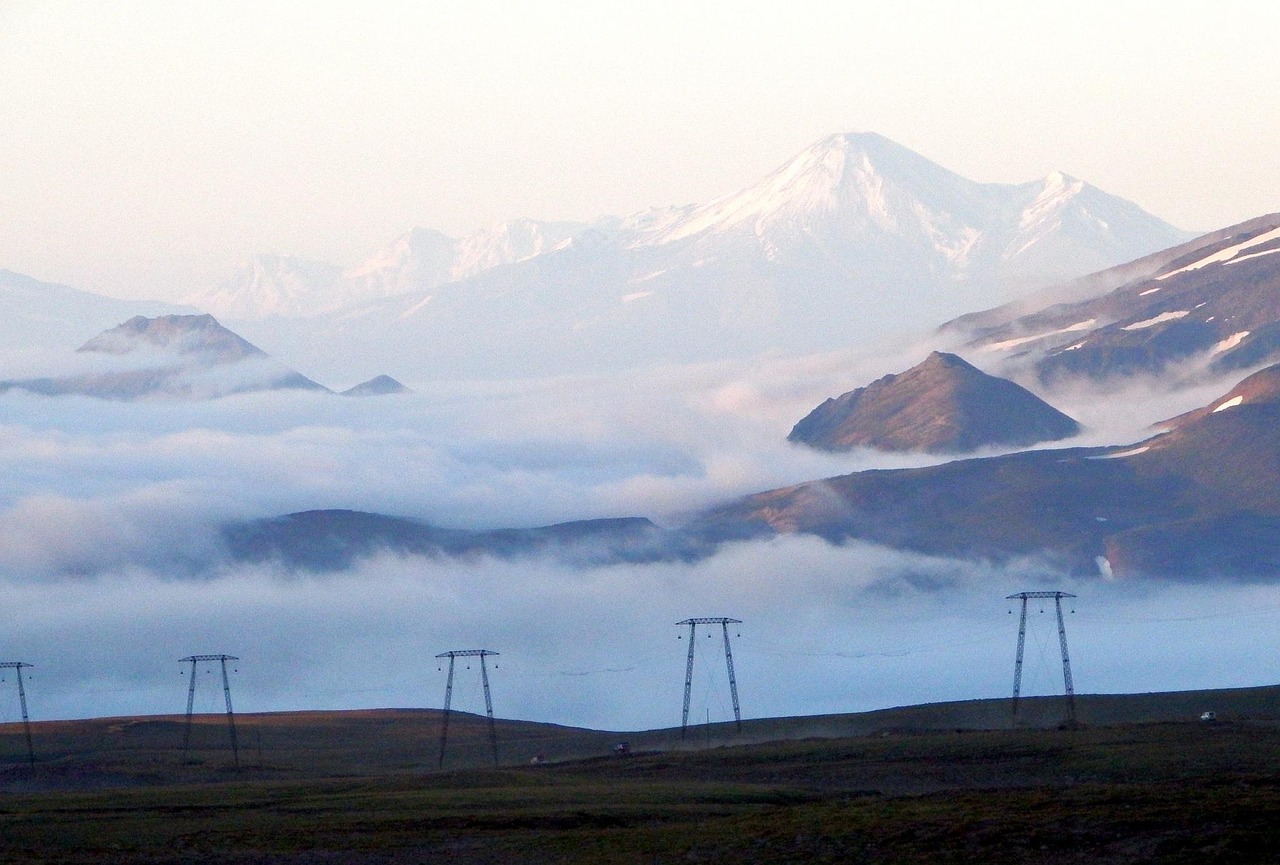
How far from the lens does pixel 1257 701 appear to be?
176 metres

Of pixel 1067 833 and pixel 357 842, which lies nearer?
pixel 1067 833

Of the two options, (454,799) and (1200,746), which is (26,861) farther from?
(1200,746)

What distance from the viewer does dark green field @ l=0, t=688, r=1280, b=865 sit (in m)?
70.3

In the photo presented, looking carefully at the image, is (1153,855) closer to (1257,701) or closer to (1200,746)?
(1200,746)

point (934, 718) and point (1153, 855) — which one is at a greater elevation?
point (934, 718)

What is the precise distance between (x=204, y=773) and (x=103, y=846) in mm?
85705

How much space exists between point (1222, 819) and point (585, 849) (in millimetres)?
22272

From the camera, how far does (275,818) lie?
318 ft

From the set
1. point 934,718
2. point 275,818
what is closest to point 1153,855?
point 275,818

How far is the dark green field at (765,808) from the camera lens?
231 ft

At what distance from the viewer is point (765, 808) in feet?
294

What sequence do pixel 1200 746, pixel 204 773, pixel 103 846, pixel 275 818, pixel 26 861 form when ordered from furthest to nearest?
pixel 204 773, pixel 1200 746, pixel 275 818, pixel 103 846, pixel 26 861

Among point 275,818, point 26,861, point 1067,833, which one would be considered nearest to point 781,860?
point 1067,833

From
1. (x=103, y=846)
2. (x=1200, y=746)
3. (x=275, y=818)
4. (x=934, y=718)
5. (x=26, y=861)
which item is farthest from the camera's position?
(x=934, y=718)
